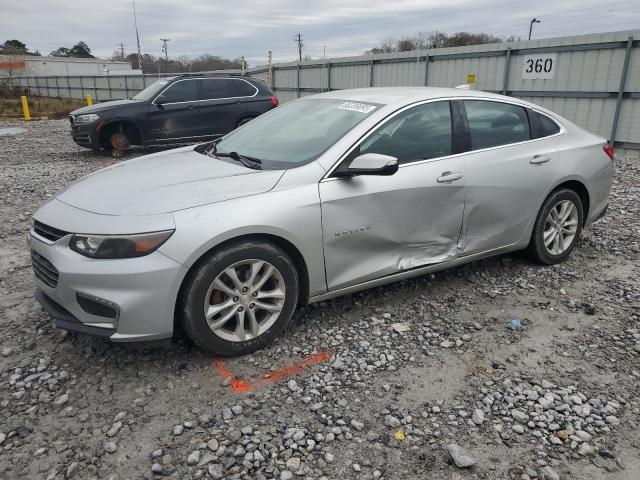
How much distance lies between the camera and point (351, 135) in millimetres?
3471

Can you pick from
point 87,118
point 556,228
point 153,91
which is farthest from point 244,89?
point 556,228

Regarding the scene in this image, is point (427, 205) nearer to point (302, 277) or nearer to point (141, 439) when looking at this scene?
point (302, 277)

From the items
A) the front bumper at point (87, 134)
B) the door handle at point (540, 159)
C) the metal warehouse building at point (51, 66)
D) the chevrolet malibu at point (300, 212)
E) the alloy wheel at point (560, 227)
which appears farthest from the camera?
the metal warehouse building at point (51, 66)

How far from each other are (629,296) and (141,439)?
3.75 meters

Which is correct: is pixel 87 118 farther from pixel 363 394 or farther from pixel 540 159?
pixel 363 394

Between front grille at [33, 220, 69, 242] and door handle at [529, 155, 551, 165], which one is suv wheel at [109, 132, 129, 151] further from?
door handle at [529, 155, 551, 165]

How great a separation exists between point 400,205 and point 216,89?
9.03 m

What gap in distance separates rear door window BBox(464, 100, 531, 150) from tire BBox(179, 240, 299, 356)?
192cm

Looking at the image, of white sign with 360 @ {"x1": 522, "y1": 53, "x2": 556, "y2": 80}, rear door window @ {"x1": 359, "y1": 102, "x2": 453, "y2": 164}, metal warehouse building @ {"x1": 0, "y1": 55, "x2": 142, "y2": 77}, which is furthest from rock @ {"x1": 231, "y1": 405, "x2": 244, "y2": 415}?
metal warehouse building @ {"x1": 0, "y1": 55, "x2": 142, "y2": 77}

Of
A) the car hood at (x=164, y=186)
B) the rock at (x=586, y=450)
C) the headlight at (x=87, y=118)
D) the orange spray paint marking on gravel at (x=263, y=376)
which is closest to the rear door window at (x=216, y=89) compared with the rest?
the headlight at (x=87, y=118)

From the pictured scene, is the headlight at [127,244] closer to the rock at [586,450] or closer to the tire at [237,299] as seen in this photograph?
the tire at [237,299]

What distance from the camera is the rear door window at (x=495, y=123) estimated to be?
4.04 metres

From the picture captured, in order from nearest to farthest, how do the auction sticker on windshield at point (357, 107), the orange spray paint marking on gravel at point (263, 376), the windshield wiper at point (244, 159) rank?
the orange spray paint marking on gravel at point (263, 376), the windshield wiper at point (244, 159), the auction sticker on windshield at point (357, 107)

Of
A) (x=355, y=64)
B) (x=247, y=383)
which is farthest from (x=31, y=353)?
(x=355, y=64)
